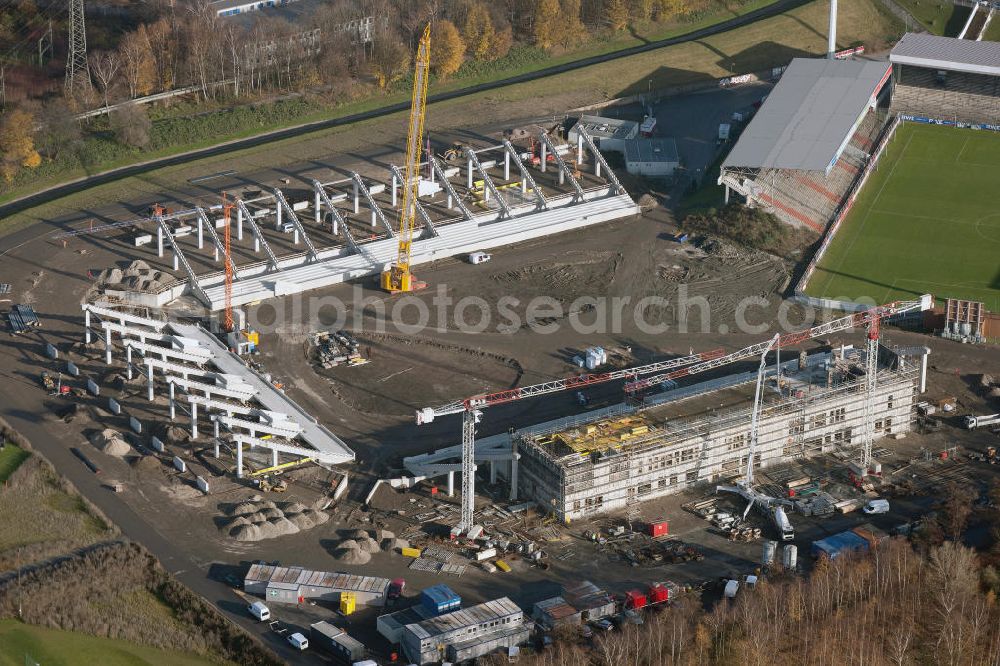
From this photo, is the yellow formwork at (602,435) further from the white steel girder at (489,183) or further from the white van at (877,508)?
the white steel girder at (489,183)

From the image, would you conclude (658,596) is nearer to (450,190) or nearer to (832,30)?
(450,190)

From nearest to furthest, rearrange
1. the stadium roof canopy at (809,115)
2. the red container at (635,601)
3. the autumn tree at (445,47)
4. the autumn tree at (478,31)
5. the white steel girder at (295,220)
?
1. the red container at (635,601)
2. the white steel girder at (295,220)
3. the stadium roof canopy at (809,115)
4. the autumn tree at (445,47)
5. the autumn tree at (478,31)

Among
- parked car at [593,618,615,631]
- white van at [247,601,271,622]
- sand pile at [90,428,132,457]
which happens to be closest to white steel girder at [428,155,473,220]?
sand pile at [90,428,132,457]

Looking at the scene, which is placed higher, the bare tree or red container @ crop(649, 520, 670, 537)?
the bare tree

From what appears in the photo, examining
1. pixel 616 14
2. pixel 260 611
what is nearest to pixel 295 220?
pixel 260 611

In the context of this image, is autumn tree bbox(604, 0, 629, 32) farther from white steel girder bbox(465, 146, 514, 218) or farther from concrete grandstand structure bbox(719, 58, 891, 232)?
white steel girder bbox(465, 146, 514, 218)

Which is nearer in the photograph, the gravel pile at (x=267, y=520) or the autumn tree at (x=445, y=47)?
the gravel pile at (x=267, y=520)

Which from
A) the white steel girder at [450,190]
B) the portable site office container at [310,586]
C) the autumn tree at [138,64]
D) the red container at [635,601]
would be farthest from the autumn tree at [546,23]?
the red container at [635,601]
